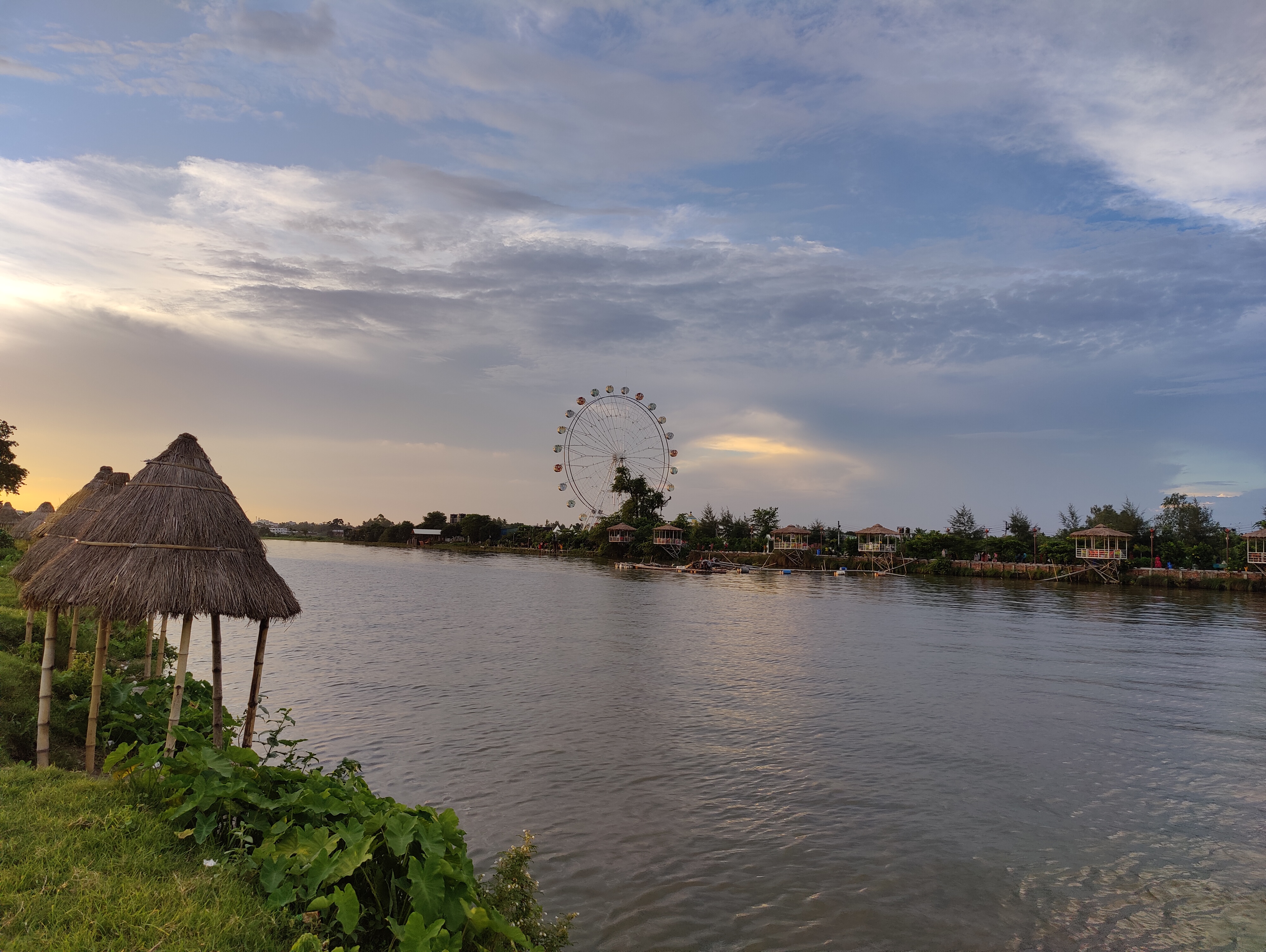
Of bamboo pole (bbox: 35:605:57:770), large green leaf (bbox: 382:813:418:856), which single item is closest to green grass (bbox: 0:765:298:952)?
large green leaf (bbox: 382:813:418:856)

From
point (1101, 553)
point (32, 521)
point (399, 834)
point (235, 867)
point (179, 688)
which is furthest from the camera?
point (1101, 553)

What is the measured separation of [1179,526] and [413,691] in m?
75.9

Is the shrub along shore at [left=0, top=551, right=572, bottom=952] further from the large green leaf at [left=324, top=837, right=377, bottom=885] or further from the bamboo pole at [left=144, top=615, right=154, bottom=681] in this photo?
the bamboo pole at [left=144, top=615, right=154, bottom=681]

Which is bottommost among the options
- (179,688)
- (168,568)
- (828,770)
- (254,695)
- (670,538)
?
(828,770)

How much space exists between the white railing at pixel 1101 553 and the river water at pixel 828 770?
32.1 meters

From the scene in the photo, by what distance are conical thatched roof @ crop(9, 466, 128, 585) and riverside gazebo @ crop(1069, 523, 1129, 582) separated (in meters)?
61.3

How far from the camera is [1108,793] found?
10.6 meters

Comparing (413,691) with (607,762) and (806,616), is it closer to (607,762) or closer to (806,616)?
(607,762)

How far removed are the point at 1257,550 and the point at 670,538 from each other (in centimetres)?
5244

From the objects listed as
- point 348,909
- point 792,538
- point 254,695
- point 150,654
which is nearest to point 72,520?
point 150,654

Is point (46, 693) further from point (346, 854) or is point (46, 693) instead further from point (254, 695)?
point (346, 854)

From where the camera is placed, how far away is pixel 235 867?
16.3ft

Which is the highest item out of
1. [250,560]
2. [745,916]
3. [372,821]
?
[250,560]

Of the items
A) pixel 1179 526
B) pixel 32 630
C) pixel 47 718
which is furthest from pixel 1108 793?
pixel 1179 526
